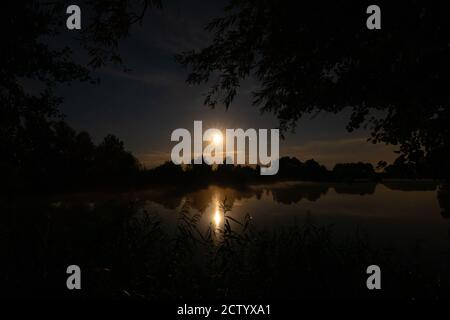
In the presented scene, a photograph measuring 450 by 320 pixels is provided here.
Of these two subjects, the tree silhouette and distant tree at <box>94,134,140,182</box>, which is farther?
distant tree at <box>94,134,140,182</box>

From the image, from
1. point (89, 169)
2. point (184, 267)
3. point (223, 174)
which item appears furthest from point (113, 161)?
point (184, 267)

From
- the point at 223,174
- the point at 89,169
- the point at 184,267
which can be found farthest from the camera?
the point at 223,174

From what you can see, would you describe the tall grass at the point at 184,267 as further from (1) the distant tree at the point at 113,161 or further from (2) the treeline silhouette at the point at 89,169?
(1) the distant tree at the point at 113,161

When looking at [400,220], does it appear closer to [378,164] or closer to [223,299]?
[378,164]

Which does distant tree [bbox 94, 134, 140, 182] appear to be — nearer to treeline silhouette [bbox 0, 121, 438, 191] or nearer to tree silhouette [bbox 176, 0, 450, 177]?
treeline silhouette [bbox 0, 121, 438, 191]

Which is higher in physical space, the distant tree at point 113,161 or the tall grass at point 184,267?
the distant tree at point 113,161

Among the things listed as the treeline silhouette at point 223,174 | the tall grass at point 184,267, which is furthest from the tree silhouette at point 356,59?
the treeline silhouette at point 223,174

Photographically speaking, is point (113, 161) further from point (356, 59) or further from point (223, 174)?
point (356, 59)

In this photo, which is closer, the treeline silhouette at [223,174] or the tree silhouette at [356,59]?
the tree silhouette at [356,59]

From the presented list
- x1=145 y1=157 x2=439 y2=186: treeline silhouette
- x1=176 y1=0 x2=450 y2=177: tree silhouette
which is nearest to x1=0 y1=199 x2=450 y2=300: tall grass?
x1=176 y1=0 x2=450 y2=177: tree silhouette

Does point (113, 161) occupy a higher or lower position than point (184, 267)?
higher

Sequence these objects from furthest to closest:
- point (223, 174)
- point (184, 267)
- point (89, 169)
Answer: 1. point (223, 174)
2. point (89, 169)
3. point (184, 267)

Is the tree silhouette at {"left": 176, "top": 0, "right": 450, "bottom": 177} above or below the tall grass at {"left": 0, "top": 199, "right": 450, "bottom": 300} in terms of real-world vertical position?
above
